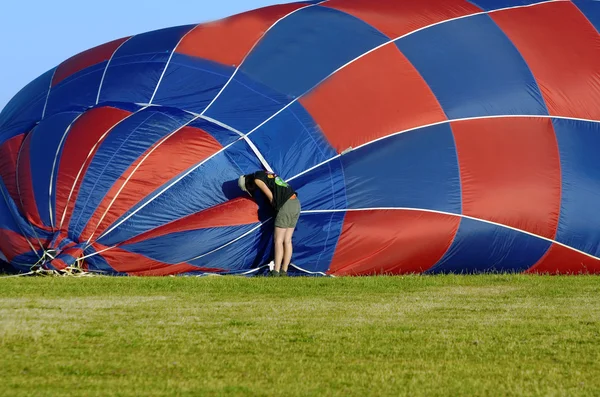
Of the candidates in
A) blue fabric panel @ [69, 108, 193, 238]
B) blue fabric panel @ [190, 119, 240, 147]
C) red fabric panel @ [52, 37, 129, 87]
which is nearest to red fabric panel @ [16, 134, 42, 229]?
blue fabric panel @ [69, 108, 193, 238]

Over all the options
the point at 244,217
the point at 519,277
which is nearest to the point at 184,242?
the point at 244,217

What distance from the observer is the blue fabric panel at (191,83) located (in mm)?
14312

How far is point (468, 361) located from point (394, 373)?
2.32ft

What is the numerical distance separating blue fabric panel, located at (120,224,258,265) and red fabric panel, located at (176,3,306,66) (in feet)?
9.45

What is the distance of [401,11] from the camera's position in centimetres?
1568

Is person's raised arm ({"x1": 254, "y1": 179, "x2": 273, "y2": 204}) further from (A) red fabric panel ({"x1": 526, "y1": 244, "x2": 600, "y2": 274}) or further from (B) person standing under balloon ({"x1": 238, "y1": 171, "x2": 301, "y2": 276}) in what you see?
(A) red fabric panel ({"x1": 526, "y1": 244, "x2": 600, "y2": 274})

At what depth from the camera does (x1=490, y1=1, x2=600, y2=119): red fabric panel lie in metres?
Result: 15.2

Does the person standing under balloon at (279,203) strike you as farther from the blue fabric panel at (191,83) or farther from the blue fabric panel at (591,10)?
the blue fabric panel at (591,10)

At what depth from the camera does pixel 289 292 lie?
11.4 metres

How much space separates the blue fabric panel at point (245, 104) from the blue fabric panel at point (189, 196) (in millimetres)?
484

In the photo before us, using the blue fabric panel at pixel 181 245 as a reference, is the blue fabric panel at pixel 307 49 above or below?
above

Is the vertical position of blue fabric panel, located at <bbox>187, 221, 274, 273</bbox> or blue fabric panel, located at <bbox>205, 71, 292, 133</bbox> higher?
blue fabric panel, located at <bbox>205, 71, 292, 133</bbox>

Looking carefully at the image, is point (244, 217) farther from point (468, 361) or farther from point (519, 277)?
point (468, 361)

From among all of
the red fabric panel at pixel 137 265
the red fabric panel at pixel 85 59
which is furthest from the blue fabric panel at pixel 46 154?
the red fabric panel at pixel 85 59
